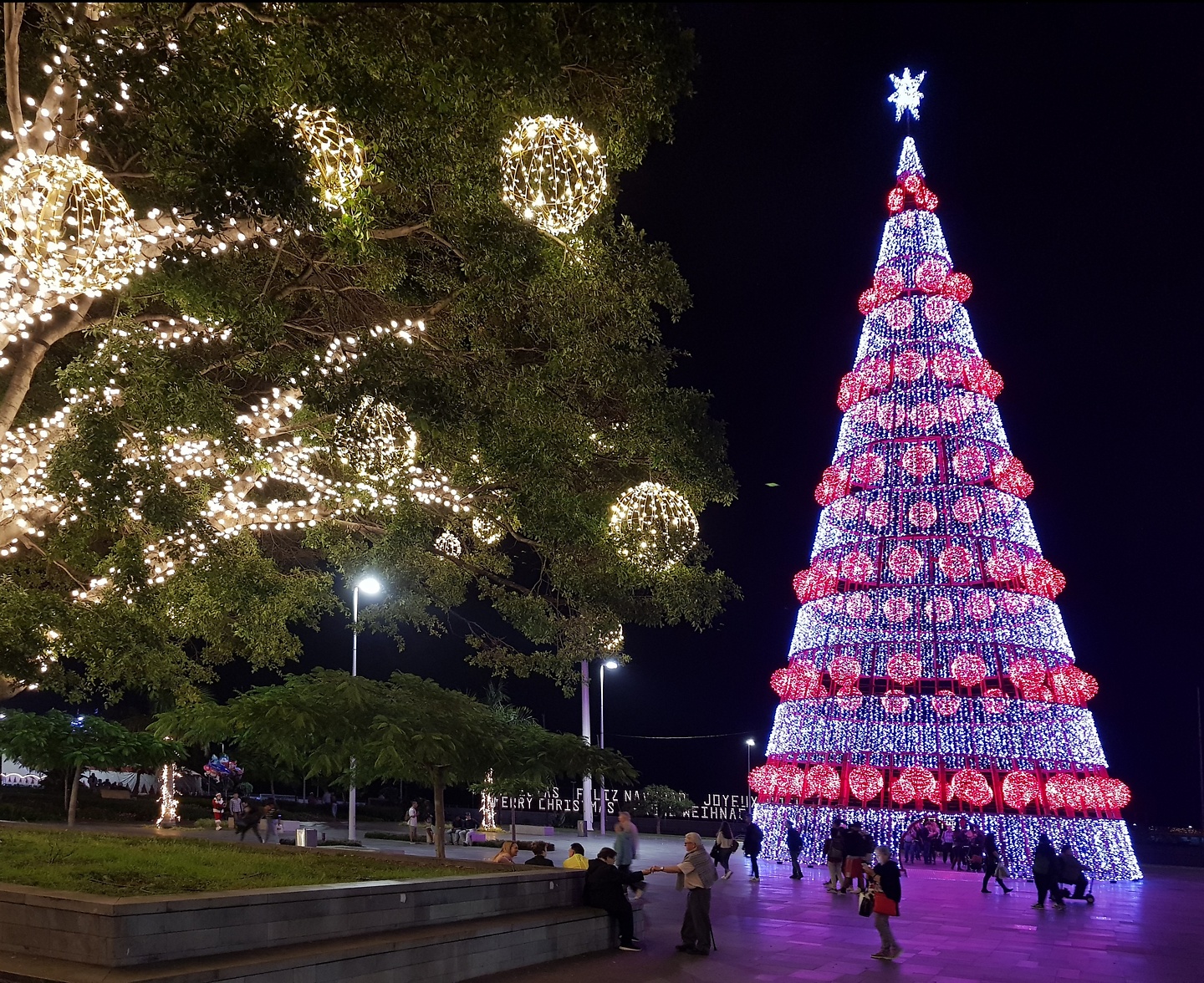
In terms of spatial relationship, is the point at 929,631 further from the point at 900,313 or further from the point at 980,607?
the point at 900,313

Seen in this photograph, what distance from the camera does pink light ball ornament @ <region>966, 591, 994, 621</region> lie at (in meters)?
23.4

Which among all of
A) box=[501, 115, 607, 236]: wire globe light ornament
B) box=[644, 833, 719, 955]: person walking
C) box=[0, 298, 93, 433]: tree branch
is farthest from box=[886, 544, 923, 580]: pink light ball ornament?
box=[0, 298, 93, 433]: tree branch

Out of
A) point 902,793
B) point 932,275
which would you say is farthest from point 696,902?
point 932,275

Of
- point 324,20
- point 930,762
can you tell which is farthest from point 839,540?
point 324,20

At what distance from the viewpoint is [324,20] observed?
8.25 meters

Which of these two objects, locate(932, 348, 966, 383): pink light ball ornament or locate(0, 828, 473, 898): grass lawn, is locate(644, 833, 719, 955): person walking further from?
locate(932, 348, 966, 383): pink light ball ornament

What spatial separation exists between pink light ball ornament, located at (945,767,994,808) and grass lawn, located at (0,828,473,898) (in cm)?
1392

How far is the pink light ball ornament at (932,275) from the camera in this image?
26.6 meters

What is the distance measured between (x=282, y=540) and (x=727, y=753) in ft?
109

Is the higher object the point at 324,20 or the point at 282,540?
the point at 324,20

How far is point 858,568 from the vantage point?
2502 cm

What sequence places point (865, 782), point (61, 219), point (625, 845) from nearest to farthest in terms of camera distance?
point (61, 219), point (625, 845), point (865, 782)

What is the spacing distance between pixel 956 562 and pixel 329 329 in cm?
1641

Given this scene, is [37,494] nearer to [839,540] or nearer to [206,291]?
[206,291]
